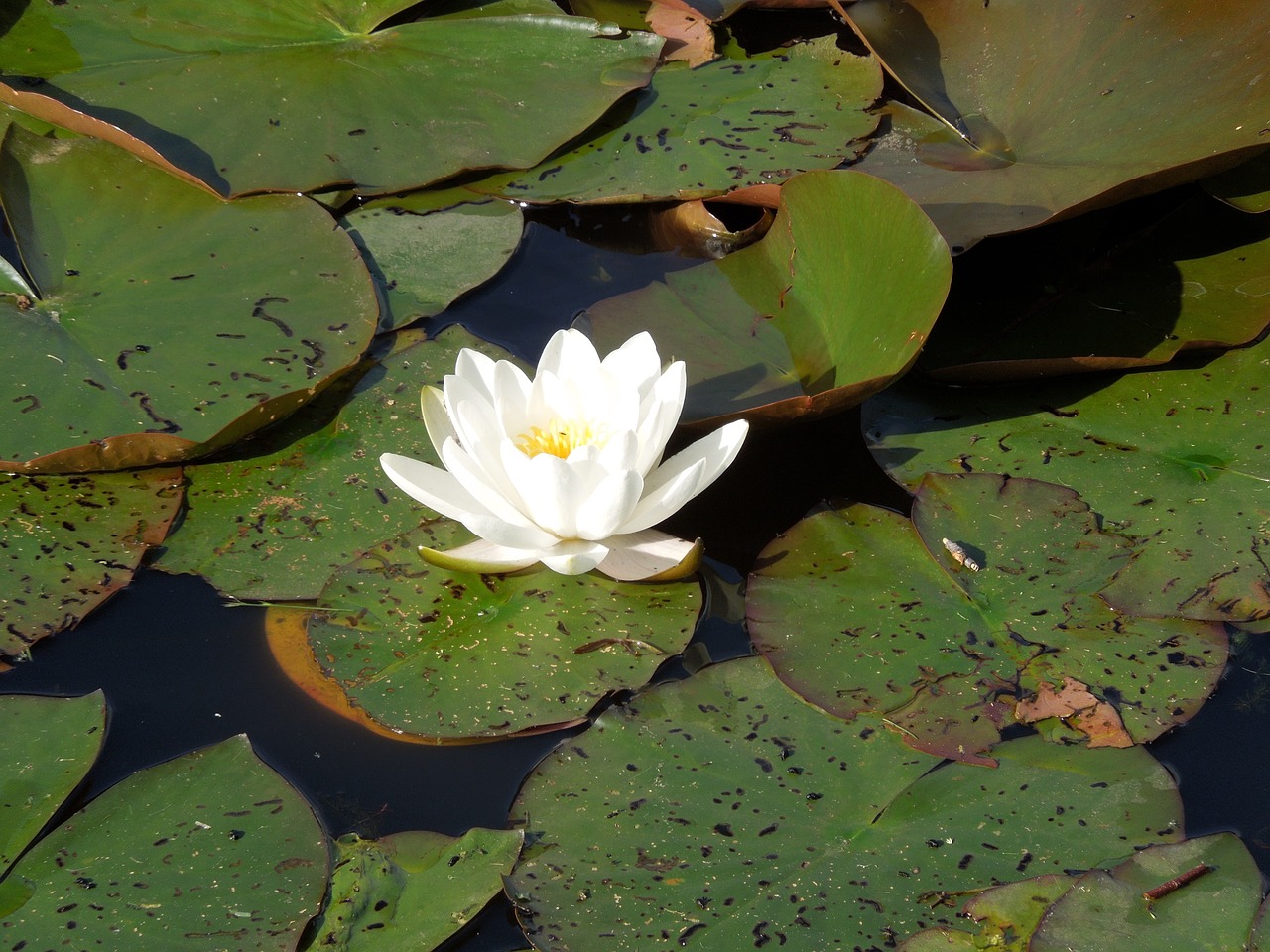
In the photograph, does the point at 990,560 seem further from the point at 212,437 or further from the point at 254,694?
the point at 212,437

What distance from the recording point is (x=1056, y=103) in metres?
2.68

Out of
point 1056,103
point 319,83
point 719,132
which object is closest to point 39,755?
point 319,83

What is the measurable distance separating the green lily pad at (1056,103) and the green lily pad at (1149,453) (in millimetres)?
447

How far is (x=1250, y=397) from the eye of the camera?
7.91 feet

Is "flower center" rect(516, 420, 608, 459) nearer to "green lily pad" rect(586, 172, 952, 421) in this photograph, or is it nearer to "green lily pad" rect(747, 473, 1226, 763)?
"green lily pad" rect(586, 172, 952, 421)

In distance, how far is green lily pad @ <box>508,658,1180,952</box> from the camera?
1.73 m

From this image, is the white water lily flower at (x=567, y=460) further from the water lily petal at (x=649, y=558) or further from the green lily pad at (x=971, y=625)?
the green lily pad at (x=971, y=625)

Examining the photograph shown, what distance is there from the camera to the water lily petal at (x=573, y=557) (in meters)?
2.07

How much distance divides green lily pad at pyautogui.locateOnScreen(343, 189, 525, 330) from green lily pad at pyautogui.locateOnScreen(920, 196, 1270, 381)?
1299 mm

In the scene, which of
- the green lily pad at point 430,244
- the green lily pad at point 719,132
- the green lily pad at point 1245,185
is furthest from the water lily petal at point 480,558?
the green lily pad at point 1245,185

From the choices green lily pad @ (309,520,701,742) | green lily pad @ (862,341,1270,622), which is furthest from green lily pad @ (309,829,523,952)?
green lily pad @ (862,341,1270,622)

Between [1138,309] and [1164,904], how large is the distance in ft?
5.23

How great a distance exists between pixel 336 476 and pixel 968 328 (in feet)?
5.61

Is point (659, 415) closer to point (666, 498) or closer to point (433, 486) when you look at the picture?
point (666, 498)
